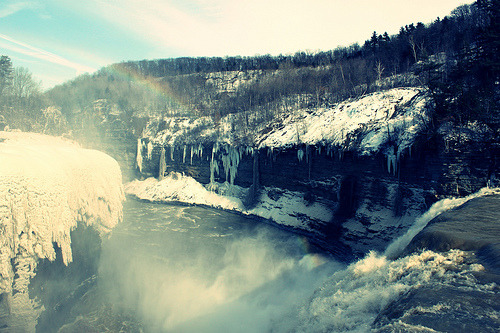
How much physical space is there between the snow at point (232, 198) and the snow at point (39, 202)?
17.2 m

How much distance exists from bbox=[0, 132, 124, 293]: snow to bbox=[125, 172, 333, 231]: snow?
Answer: 17220 millimetres

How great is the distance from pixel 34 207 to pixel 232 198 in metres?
23.9

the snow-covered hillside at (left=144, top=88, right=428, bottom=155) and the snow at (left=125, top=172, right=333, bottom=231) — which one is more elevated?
the snow-covered hillside at (left=144, top=88, right=428, bottom=155)

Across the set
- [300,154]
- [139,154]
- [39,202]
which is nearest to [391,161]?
[300,154]

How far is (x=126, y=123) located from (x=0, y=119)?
15539 millimetres

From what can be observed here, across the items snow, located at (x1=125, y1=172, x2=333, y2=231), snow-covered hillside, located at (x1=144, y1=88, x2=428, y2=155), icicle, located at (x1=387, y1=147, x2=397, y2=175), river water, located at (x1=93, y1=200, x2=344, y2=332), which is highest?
snow-covered hillside, located at (x1=144, y1=88, x2=428, y2=155)

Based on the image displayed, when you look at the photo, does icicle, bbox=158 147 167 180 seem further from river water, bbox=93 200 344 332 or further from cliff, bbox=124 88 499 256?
river water, bbox=93 200 344 332

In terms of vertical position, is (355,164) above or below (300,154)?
below

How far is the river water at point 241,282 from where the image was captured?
21.3ft

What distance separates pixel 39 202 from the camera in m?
8.51

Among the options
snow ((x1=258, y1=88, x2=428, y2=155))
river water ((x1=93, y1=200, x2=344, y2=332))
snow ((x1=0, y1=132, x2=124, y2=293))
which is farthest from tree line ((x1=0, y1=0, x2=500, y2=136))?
snow ((x1=0, y1=132, x2=124, y2=293))

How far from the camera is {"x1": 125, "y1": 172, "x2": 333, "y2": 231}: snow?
80.4 ft

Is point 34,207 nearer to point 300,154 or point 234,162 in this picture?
point 300,154

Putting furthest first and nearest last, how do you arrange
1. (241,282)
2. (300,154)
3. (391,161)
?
(300,154), (391,161), (241,282)
